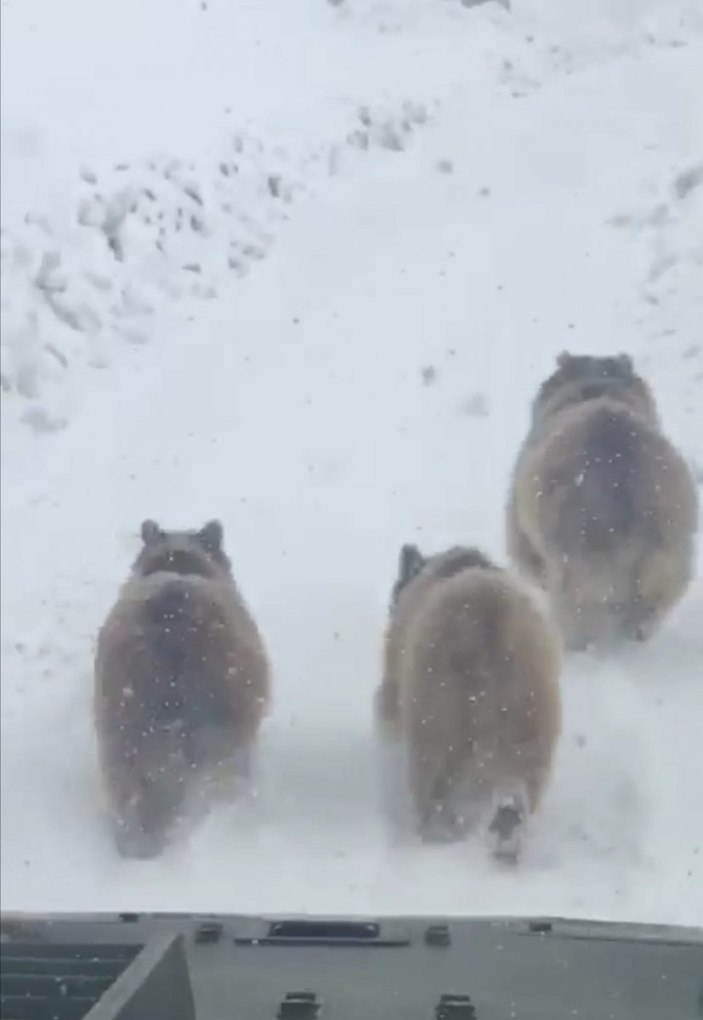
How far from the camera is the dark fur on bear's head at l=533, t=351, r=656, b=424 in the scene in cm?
273

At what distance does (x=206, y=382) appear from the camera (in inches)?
103

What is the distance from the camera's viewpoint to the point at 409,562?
2.43 m

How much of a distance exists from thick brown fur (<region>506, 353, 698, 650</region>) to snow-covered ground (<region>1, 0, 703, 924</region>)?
60mm

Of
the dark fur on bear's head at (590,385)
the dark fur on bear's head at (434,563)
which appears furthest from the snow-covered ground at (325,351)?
the dark fur on bear's head at (434,563)

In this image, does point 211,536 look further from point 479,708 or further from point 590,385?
point 590,385

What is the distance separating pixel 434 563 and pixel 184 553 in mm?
439

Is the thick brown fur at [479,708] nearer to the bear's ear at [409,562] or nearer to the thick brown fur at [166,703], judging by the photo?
the bear's ear at [409,562]

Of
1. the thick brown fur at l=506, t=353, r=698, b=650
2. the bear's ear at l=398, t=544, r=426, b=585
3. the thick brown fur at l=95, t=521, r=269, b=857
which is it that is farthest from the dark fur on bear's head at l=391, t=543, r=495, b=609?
the thick brown fur at l=95, t=521, r=269, b=857

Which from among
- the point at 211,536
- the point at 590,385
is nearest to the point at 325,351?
the point at 211,536

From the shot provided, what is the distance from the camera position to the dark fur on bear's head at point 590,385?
2.73 m

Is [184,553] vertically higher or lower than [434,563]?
higher

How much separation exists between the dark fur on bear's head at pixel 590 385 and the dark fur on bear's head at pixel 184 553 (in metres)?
0.69

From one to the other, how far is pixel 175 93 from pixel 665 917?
1.54 meters

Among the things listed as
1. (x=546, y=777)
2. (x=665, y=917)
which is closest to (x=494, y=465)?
(x=546, y=777)
